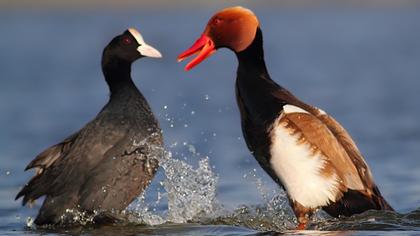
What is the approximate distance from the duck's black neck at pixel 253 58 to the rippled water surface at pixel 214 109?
48.6 inches

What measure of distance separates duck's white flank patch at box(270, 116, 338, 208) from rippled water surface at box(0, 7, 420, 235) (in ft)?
1.04

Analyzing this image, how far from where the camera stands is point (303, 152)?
9719 millimetres

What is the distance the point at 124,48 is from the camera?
11500mm

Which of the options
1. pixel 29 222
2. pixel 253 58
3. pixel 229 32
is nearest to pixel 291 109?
pixel 253 58

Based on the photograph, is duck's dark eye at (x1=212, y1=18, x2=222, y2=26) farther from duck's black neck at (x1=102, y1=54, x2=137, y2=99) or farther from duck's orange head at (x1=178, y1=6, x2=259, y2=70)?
duck's black neck at (x1=102, y1=54, x2=137, y2=99)

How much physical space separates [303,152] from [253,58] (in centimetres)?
→ 113

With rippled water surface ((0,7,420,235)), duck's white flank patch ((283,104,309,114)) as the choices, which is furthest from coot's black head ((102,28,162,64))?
duck's white flank patch ((283,104,309,114))

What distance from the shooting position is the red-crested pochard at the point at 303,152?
9.71 metres

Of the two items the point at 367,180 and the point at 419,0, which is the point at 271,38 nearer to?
the point at 419,0

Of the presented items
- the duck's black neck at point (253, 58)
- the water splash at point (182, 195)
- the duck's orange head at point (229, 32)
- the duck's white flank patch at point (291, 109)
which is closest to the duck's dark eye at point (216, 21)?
the duck's orange head at point (229, 32)

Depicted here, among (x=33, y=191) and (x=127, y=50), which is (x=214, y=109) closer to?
(x=127, y=50)

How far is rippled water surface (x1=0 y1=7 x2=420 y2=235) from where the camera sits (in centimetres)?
1077

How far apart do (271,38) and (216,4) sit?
16221 mm

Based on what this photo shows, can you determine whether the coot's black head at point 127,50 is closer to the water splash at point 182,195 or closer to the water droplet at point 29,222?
the water splash at point 182,195
